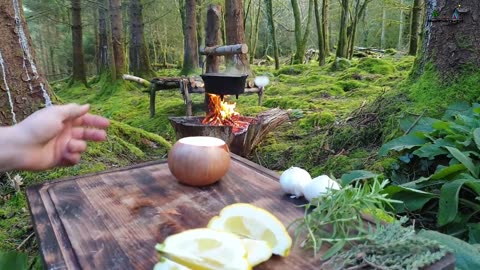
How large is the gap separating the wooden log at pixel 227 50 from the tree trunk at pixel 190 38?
16.9 feet

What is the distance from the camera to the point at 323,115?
4.65 m

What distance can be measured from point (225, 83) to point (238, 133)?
61cm

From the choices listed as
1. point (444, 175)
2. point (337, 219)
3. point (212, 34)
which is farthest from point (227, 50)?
point (337, 219)

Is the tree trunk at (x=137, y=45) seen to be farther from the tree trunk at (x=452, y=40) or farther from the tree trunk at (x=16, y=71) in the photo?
the tree trunk at (x=452, y=40)

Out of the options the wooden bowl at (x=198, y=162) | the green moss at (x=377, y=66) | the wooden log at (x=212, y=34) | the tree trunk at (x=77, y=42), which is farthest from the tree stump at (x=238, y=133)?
the tree trunk at (x=77, y=42)

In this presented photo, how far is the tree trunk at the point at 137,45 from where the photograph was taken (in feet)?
33.3

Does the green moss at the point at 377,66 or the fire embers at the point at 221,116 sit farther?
the green moss at the point at 377,66

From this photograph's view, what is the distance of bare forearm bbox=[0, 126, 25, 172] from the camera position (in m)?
0.94

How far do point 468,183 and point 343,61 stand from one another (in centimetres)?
886

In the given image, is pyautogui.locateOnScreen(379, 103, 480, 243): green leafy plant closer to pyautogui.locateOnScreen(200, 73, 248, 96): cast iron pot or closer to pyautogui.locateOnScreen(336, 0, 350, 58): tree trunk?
pyautogui.locateOnScreen(200, 73, 248, 96): cast iron pot

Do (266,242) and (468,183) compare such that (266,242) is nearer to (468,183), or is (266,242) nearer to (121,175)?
(121,175)

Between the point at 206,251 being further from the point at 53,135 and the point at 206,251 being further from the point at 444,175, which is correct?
the point at 444,175

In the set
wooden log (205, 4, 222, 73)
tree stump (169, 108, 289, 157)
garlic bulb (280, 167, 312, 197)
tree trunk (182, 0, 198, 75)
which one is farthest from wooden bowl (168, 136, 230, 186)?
tree trunk (182, 0, 198, 75)

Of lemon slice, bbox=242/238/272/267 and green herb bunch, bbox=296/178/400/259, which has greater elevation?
green herb bunch, bbox=296/178/400/259
